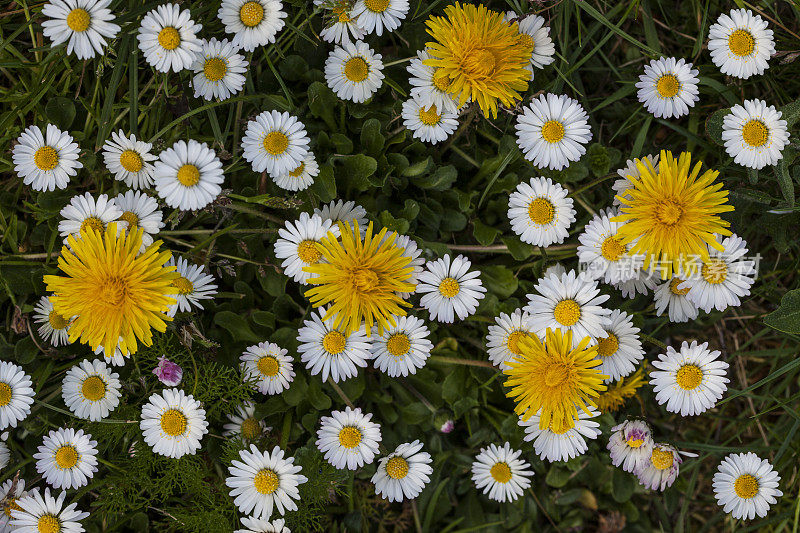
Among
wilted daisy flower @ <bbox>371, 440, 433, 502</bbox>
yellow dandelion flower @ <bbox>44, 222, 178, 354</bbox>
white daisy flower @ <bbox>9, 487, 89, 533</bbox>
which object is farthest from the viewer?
wilted daisy flower @ <bbox>371, 440, 433, 502</bbox>

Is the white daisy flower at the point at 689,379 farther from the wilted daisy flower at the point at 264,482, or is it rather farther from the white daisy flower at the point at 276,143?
the white daisy flower at the point at 276,143

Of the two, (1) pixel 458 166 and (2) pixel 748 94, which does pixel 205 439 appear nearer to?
(1) pixel 458 166

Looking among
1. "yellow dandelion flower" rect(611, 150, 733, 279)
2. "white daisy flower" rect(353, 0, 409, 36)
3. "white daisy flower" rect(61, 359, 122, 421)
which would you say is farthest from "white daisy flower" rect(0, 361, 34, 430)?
"yellow dandelion flower" rect(611, 150, 733, 279)

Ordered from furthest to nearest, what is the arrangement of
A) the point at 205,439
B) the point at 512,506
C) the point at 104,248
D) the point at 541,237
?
the point at 512,506, the point at 205,439, the point at 541,237, the point at 104,248

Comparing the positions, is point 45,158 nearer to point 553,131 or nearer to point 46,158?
point 46,158

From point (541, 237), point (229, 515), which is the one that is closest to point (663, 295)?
point (541, 237)

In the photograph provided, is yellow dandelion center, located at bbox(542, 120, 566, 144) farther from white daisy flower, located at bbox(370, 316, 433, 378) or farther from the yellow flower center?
the yellow flower center
